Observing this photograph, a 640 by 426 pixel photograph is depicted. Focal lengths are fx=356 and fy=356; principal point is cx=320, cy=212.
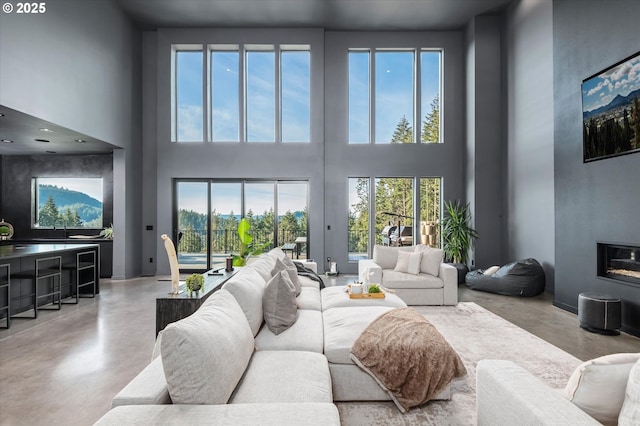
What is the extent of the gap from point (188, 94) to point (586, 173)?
794 cm

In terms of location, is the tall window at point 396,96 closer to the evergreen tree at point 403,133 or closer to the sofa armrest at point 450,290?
the evergreen tree at point 403,133

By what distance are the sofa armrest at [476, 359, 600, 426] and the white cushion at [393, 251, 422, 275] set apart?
4.01 meters

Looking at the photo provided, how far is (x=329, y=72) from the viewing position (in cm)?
832

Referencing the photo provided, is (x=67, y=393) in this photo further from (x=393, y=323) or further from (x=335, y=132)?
(x=335, y=132)

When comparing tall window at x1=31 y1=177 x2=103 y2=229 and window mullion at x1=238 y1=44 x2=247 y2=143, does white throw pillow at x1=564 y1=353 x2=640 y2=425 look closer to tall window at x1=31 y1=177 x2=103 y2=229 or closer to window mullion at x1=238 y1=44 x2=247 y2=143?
window mullion at x1=238 y1=44 x2=247 y2=143

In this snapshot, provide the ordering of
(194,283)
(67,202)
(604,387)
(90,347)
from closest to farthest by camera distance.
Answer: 1. (604,387)
2. (194,283)
3. (90,347)
4. (67,202)

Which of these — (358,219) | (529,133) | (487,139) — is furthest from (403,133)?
(529,133)

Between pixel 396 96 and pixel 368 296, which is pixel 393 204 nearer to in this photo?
pixel 396 96

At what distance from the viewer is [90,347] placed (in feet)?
12.1

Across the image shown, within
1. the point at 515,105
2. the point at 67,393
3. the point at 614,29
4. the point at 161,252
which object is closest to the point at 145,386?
the point at 67,393

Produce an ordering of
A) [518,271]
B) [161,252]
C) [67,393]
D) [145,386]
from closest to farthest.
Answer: [145,386]
[67,393]
[518,271]
[161,252]

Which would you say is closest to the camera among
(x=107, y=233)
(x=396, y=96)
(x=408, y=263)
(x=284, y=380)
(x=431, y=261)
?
(x=284, y=380)

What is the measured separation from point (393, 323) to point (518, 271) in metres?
4.42

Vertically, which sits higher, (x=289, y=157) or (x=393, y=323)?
(x=289, y=157)
